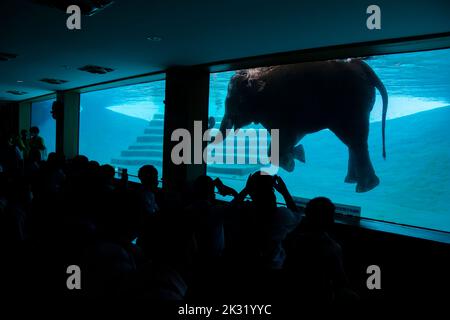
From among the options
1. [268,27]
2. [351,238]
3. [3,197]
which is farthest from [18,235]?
[351,238]

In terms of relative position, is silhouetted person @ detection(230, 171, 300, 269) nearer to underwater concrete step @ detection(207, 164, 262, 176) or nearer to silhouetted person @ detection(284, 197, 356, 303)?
silhouetted person @ detection(284, 197, 356, 303)

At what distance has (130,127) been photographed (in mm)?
29797

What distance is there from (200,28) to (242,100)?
225 cm

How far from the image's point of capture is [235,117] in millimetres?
5113

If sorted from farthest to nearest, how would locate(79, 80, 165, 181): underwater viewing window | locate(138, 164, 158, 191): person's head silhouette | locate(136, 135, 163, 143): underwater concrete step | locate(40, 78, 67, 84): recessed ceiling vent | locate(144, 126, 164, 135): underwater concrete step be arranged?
locate(144, 126, 164, 135): underwater concrete step, locate(136, 135, 163, 143): underwater concrete step, locate(79, 80, 165, 181): underwater viewing window, locate(40, 78, 67, 84): recessed ceiling vent, locate(138, 164, 158, 191): person's head silhouette

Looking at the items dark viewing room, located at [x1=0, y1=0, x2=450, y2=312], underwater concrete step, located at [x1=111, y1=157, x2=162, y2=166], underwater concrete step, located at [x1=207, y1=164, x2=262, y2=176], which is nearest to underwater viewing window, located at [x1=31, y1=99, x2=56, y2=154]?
underwater concrete step, located at [x1=111, y1=157, x2=162, y2=166]

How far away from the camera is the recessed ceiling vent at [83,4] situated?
221 centimetres

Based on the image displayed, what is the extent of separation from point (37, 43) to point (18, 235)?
2.52 meters

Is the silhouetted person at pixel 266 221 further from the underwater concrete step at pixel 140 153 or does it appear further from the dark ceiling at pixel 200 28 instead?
the underwater concrete step at pixel 140 153

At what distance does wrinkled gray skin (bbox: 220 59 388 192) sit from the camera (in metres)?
3.91

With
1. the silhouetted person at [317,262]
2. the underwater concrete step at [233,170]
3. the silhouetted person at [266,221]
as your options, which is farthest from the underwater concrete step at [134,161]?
the silhouetted person at [317,262]

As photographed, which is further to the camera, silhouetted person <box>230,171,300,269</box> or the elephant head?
the elephant head

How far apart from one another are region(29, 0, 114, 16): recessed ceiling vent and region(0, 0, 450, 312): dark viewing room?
0.02 m

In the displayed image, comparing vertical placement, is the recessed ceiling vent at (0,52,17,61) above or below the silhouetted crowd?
above
